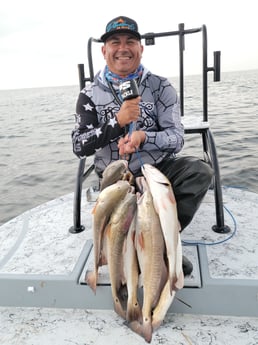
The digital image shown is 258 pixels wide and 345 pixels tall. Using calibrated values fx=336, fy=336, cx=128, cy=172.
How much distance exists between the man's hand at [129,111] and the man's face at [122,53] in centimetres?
70

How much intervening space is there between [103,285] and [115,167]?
0.88 m

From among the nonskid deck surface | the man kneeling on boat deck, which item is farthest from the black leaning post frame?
the man kneeling on boat deck

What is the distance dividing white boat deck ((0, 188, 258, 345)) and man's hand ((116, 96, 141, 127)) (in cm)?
120

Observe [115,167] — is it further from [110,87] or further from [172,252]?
[110,87]

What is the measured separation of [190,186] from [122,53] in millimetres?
1361

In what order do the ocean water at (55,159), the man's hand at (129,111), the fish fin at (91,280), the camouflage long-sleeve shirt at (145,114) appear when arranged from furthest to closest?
the ocean water at (55,159) → the camouflage long-sleeve shirt at (145,114) → the man's hand at (129,111) → the fish fin at (91,280)

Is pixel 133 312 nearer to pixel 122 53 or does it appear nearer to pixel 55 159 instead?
pixel 122 53

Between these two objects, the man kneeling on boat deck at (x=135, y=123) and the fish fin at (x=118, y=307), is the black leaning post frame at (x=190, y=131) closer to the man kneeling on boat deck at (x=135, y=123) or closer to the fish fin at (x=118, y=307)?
the man kneeling on boat deck at (x=135, y=123)

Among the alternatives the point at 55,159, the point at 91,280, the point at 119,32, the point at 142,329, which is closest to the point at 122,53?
the point at 119,32

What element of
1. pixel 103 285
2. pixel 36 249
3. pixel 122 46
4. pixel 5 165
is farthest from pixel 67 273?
pixel 5 165

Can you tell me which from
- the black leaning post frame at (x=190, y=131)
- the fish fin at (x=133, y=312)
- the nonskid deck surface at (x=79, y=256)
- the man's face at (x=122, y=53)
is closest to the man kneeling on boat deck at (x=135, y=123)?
the man's face at (x=122, y=53)

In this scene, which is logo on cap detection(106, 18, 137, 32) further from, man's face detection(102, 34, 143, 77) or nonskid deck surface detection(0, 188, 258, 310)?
nonskid deck surface detection(0, 188, 258, 310)

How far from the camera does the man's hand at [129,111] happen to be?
252 cm

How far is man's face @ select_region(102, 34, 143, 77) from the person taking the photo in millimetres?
3027
